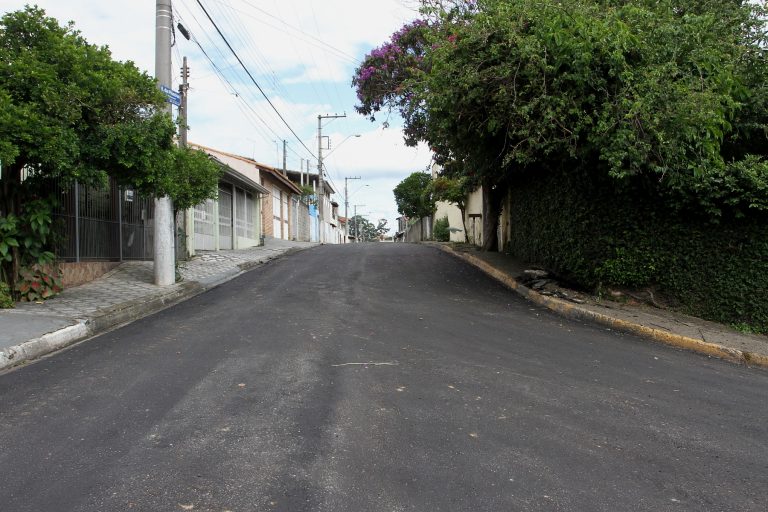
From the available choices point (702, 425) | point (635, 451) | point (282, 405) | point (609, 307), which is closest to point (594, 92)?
point (609, 307)

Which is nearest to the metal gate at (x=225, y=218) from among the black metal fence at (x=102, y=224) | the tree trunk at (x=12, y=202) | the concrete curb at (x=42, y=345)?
the black metal fence at (x=102, y=224)

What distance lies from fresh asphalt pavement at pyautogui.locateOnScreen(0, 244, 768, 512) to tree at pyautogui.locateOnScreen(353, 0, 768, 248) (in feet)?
9.60

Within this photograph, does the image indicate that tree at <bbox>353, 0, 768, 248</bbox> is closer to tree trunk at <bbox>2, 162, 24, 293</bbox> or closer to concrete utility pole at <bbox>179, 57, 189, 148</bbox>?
concrete utility pole at <bbox>179, 57, 189, 148</bbox>

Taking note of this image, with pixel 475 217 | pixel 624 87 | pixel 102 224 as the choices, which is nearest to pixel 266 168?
pixel 475 217

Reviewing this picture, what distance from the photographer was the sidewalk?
230 inches

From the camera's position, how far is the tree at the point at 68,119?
6684mm

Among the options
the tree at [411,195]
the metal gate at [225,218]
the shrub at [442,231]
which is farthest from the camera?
the tree at [411,195]

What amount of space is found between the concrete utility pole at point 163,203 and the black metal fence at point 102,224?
1.52 ft

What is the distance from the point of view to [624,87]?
7832 millimetres

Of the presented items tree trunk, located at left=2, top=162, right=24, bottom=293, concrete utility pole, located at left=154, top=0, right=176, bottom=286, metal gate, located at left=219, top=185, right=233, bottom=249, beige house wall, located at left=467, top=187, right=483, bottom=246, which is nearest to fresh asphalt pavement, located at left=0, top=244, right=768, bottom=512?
tree trunk, located at left=2, top=162, right=24, bottom=293

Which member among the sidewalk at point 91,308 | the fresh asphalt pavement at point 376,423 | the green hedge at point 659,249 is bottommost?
the fresh asphalt pavement at point 376,423

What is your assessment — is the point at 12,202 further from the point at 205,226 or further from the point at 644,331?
the point at 205,226

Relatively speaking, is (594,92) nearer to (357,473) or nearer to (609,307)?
(609,307)

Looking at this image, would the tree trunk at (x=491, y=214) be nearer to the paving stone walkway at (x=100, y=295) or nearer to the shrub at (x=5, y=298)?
the paving stone walkway at (x=100, y=295)
